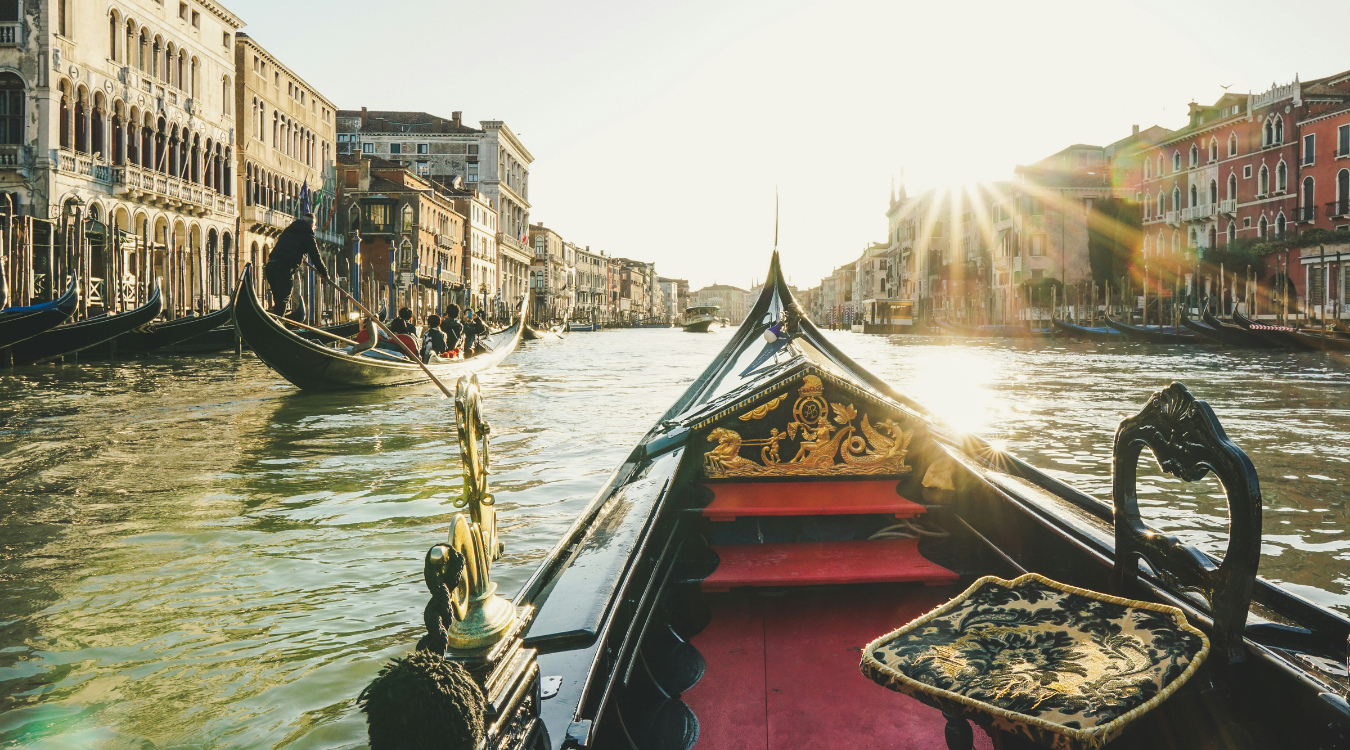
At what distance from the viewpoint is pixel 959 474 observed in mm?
1881

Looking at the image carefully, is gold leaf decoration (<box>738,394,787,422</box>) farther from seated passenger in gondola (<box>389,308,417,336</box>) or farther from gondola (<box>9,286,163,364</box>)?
gondola (<box>9,286,163,364</box>)

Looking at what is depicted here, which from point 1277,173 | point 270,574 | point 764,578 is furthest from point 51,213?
point 1277,173

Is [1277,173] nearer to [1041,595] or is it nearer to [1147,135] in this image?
[1147,135]

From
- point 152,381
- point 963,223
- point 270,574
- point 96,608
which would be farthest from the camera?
point 963,223

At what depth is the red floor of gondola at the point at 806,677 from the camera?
49.6 inches

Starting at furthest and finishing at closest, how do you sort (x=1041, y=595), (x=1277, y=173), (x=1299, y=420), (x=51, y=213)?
(x=1277, y=173) < (x=51, y=213) < (x=1299, y=420) < (x=1041, y=595)

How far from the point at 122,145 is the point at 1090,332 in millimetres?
18434

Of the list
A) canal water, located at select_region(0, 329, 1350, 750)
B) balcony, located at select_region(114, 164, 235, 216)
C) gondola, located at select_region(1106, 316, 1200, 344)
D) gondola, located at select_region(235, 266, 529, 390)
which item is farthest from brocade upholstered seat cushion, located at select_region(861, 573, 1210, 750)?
gondola, located at select_region(1106, 316, 1200, 344)

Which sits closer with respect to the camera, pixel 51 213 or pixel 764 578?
pixel 764 578

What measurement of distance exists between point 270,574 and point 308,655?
25.8 inches

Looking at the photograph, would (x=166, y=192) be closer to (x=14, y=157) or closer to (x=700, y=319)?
(x=14, y=157)

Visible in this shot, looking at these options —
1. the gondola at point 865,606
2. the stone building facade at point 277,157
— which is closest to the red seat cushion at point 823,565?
the gondola at point 865,606

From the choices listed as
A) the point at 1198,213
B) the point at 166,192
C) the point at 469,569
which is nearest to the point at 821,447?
the point at 469,569

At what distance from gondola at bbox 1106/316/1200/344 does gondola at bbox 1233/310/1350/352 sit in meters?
1.78
